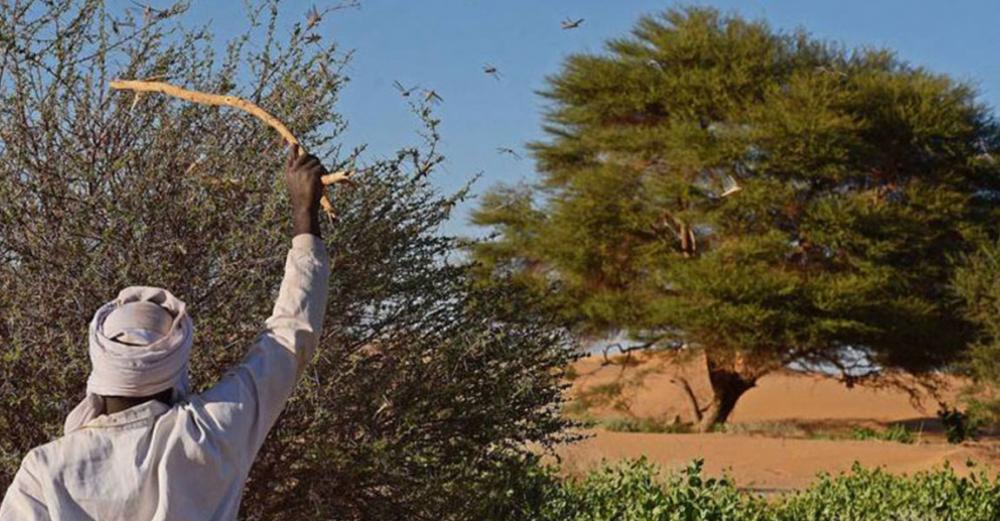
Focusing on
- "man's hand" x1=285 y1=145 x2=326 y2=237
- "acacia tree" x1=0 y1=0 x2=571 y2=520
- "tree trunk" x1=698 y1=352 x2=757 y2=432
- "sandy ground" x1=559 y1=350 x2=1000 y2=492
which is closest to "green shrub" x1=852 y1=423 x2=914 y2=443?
"sandy ground" x1=559 y1=350 x2=1000 y2=492

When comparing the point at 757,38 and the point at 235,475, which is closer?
the point at 235,475

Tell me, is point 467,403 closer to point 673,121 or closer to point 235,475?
point 235,475

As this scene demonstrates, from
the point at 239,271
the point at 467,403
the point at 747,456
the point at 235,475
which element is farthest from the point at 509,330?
the point at 747,456

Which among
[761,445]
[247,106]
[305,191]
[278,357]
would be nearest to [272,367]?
[278,357]

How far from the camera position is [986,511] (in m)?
10.9

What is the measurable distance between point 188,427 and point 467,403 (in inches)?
154

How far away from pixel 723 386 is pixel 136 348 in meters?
31.1

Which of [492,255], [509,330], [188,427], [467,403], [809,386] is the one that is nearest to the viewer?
[188,427]

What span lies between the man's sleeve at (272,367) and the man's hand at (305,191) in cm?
6

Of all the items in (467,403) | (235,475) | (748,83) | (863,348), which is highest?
(748,83)

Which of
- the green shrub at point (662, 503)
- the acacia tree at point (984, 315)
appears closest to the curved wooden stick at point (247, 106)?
the green shrub at point (662, 503)

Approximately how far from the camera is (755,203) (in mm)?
29984

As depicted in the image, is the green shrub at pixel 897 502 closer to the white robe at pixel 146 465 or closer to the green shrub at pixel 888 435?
the white robe at pixel 146 465

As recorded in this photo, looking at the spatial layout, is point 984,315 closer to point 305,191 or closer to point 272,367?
point 305,191
